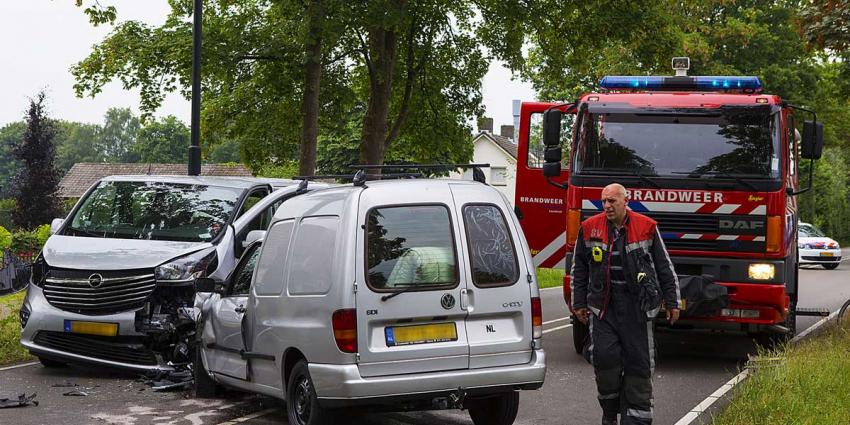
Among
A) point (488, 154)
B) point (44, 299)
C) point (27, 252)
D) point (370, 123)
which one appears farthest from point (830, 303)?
point (488, 154)

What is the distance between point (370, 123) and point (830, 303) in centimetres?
1085

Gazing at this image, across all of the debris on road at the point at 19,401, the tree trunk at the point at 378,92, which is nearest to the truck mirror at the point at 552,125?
the debris on road at the point at 19,401

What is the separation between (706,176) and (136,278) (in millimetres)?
5888

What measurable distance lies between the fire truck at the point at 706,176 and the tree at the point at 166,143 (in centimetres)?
10073

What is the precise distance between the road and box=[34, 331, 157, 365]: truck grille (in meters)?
0.24

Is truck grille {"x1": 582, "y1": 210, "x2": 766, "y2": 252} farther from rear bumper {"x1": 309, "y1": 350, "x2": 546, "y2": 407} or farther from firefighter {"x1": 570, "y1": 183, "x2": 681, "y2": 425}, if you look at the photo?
rear bumper {"x1": 309, "y1": 350, "x2": 546, "y2": 407}

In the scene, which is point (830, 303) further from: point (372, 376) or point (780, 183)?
point (372, 376)

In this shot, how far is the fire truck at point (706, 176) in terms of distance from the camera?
11539mm

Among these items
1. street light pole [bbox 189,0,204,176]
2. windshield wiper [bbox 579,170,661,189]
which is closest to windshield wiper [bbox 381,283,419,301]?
windshield wiper [bbox 579,170,661,189]

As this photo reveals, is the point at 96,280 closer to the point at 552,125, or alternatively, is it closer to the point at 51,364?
the point at 51,364

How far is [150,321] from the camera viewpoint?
10859 millimetres

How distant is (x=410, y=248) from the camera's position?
773 cm

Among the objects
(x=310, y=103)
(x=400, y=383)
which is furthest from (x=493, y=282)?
(x=310, y=103)

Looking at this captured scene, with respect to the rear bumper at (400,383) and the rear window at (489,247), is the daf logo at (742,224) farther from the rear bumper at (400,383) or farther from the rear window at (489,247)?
the rear bumper at (400,383)
